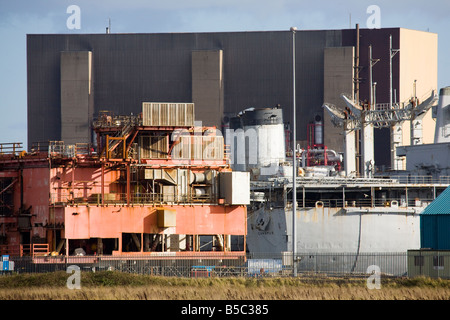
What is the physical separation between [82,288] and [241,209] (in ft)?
60.4

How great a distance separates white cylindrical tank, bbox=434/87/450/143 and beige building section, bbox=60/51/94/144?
5134 cm

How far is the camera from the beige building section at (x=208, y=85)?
11306 centimetres

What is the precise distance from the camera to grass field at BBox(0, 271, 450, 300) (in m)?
37.1

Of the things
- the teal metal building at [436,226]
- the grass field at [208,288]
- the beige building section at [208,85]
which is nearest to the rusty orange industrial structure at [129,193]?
the grass field at [208,288]

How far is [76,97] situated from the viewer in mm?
113375

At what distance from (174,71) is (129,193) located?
6090 centimetres

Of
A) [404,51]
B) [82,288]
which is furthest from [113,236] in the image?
[404,51]

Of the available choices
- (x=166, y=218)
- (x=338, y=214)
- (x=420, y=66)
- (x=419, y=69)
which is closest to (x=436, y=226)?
(x=338, y=214)

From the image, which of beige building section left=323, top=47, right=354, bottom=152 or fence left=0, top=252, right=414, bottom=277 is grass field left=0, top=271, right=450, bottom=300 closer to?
fence left=0, top=252, right=414, bottom=277

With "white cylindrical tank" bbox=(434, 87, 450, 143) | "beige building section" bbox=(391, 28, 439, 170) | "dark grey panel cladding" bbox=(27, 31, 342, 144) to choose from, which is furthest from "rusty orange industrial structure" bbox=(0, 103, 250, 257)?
"beige building section" bbox=(391, 28, 439, 170)

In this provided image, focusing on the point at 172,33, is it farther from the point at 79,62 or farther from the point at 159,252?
the point at 159,252

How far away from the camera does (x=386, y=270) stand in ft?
186

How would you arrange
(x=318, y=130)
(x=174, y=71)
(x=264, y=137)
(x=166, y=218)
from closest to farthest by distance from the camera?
(x=166, y=218) → (x=264, y=137) → (x=318, y=130) → (x=174, y=71)

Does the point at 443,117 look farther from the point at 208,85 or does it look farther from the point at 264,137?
the point at 208,85
